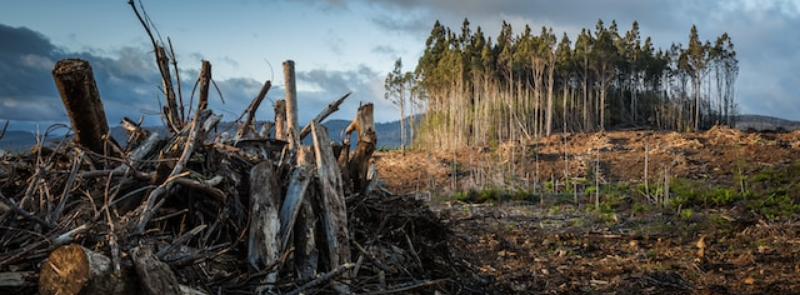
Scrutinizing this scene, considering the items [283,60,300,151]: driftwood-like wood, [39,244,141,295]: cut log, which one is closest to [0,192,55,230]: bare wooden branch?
[39,244,141,295]: cut log

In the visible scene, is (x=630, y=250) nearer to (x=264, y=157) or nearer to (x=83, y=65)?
(x=264, y=157)

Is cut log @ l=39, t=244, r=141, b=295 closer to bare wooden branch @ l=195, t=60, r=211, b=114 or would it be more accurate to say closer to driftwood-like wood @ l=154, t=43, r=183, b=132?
driftwood-like wood @ l=154, t=43, r=183, b=132

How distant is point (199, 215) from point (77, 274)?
109cm

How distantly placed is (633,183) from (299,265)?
19668 mm

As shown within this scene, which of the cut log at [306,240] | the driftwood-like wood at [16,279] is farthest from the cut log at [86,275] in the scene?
the cut log at [306,240]

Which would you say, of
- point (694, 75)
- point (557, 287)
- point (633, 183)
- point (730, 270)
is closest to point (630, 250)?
point (730, 270)

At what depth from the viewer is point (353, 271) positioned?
3062 millimetres

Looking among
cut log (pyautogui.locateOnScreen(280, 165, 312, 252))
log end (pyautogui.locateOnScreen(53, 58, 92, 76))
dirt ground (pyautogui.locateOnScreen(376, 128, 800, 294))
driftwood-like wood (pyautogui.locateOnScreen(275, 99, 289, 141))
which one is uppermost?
log end (pyautogui.locateOnScreen(53, 58, 92, 76))

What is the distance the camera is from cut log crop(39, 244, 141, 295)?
181cm

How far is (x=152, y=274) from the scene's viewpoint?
1.96 meters

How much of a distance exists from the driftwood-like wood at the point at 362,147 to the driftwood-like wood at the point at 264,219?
117 cm

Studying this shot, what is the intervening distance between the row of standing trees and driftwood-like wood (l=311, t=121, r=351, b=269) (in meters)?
32.3

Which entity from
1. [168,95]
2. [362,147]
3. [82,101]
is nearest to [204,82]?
[168,95]

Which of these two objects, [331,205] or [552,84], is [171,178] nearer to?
[331,205]
